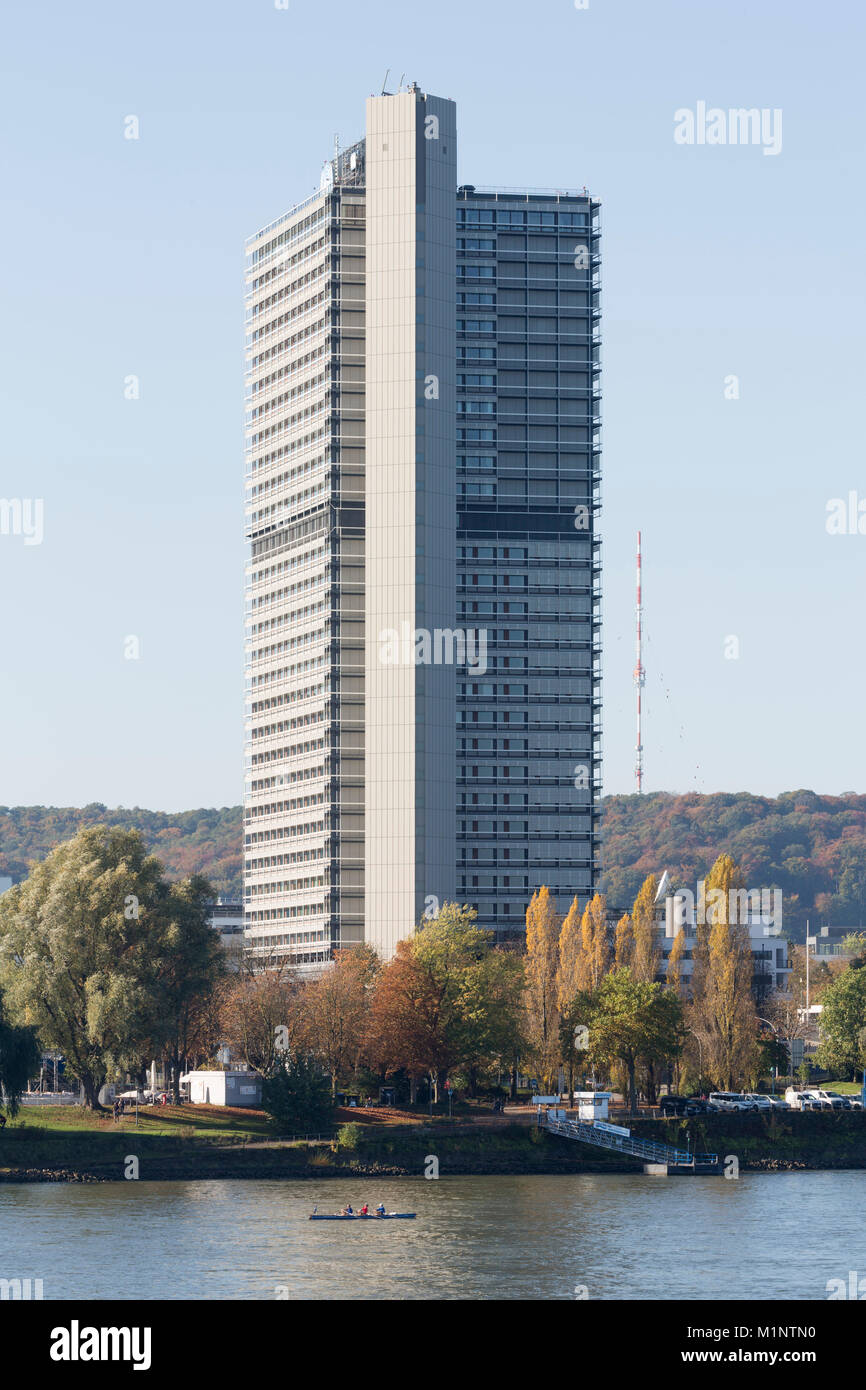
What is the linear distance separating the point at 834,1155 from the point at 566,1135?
24.6 m

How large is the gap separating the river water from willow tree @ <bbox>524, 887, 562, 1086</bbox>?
36483mm

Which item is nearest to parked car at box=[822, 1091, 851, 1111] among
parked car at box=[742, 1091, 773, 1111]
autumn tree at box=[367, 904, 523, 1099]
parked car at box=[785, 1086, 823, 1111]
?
parked car at box=[785, 1086, 823, 1111]

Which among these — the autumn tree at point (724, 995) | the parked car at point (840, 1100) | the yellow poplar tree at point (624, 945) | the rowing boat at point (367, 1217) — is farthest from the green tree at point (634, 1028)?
the rowing boat at point (367, 1217)

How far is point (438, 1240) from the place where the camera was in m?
101

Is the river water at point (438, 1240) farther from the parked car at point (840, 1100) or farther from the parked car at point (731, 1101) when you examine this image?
the parked car at point (840, 1100)

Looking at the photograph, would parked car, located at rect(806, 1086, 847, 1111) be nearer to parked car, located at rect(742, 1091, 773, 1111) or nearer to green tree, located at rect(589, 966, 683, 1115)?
parked car, located at rect(742, 1091, 773, 1111)

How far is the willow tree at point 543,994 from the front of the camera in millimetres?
177000

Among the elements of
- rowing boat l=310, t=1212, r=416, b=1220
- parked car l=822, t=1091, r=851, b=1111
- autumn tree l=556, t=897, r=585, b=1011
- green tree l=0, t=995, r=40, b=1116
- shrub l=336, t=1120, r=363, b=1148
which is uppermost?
autumn tree l=556, t=897, r=585, b=1011

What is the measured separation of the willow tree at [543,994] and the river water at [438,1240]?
3648 centimetres

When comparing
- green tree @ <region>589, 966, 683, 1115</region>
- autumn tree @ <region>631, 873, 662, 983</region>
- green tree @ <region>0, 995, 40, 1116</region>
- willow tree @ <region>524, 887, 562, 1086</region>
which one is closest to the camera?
green tree @ <region>0, 995, 40, 1116</region>

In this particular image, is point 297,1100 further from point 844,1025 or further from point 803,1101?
point 844,1025

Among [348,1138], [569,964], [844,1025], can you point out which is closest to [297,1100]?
[348,1138]

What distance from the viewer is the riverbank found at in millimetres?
140500

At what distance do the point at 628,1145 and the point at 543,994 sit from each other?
91.4 ft
